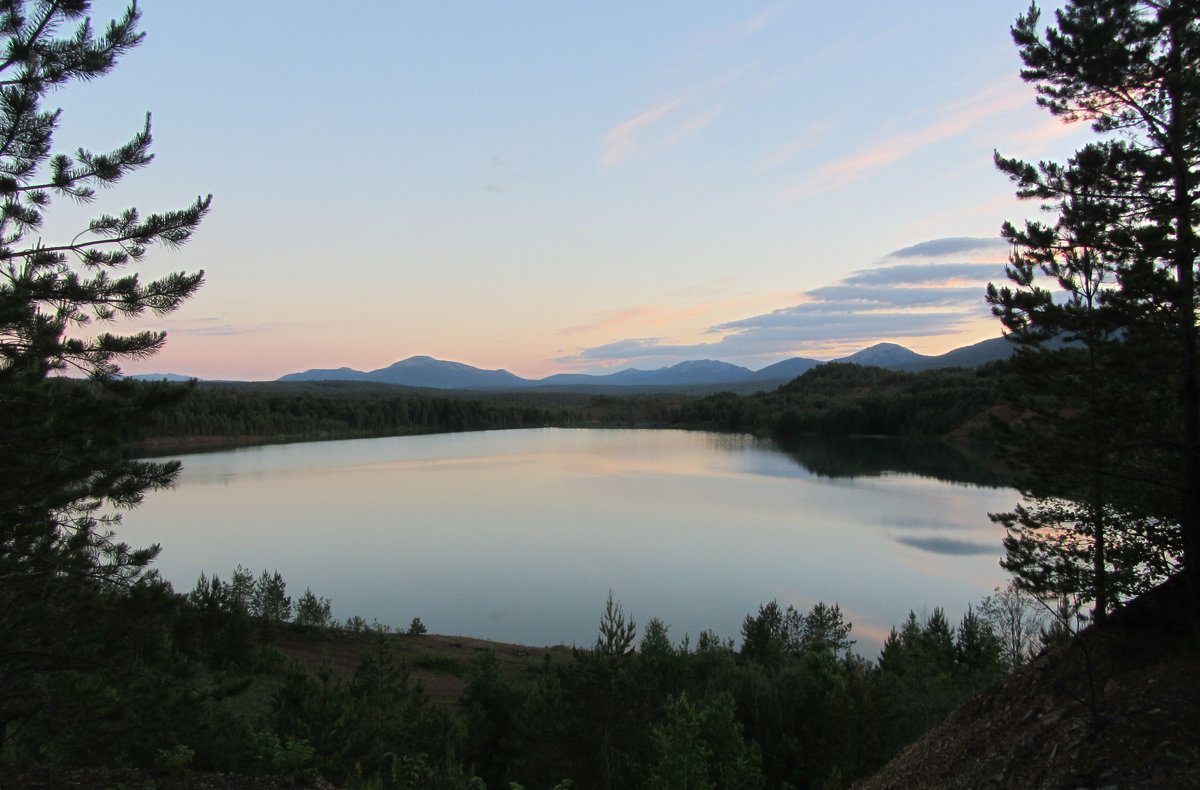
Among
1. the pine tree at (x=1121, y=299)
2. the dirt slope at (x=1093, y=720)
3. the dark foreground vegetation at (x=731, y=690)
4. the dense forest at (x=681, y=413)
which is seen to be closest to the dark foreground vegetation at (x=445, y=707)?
the dark foreground vegetation at (x=731, y=690)

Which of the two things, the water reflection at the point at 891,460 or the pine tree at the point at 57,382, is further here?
the water reflection at the point at 891,460

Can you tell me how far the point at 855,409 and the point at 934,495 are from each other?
3922 centimetres

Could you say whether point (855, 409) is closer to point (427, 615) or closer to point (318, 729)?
point (427, 615)

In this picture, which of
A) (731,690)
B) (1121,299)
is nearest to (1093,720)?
(1121,299)

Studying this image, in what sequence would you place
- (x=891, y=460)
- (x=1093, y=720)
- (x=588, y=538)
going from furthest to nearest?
(x=891, y=460) → (x=588, y=538) → (x=1093, y=720)

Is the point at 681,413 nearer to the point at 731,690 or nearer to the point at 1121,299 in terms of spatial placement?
the point at 731,690

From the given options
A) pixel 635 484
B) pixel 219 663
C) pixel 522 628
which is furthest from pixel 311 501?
pixel 219 663

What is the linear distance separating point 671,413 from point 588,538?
81976mm

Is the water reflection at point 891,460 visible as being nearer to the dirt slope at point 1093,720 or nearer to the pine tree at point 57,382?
the dirt slope at point 1093,720

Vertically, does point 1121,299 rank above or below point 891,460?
above

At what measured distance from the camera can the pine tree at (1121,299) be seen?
5.54 metres

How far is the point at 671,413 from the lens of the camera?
357 feet

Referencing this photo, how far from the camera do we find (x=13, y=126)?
4414 millimetres

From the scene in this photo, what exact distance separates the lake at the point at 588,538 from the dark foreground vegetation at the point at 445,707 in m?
4.34
